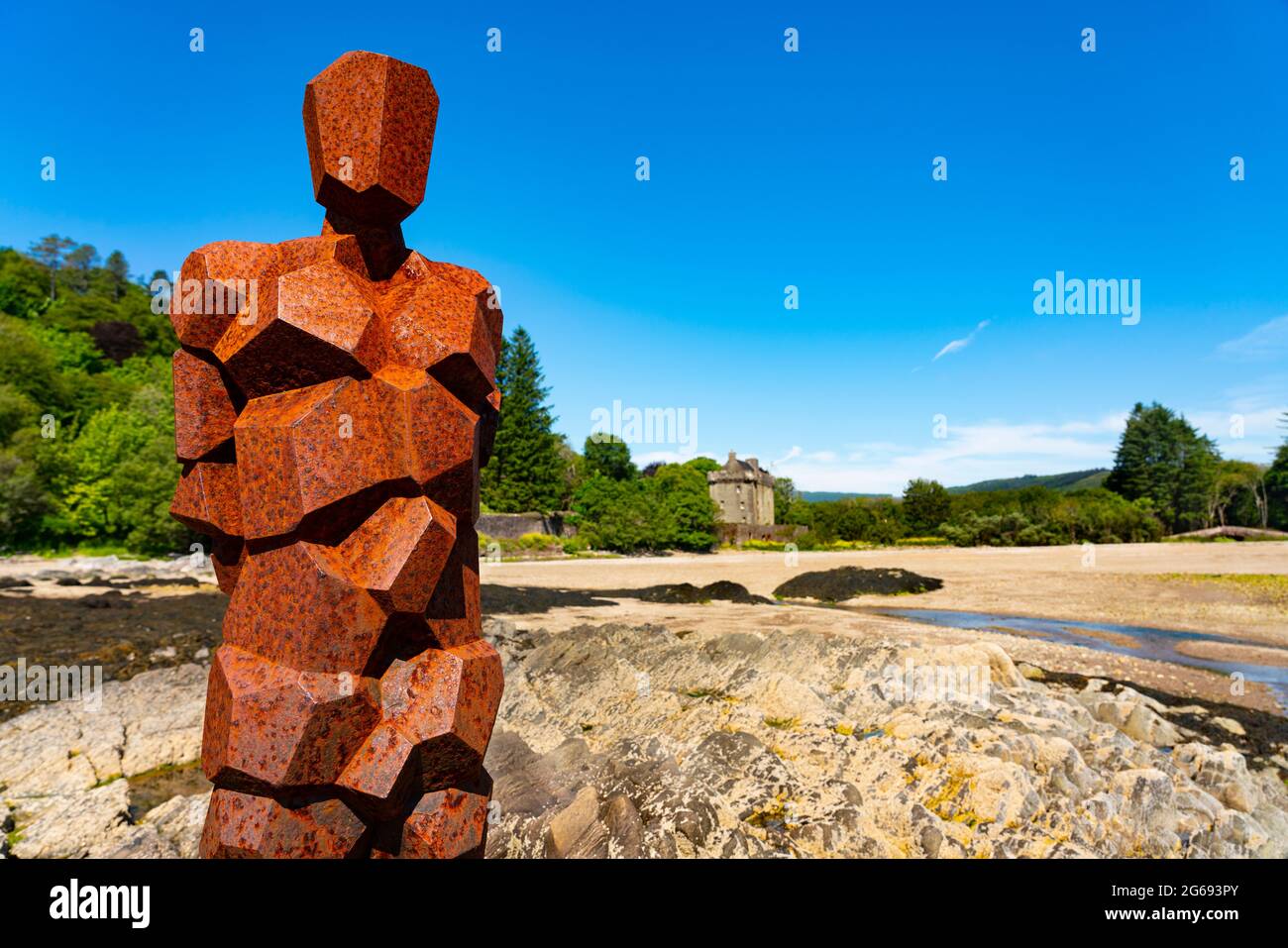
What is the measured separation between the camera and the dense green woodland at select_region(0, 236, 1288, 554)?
94.8 ft

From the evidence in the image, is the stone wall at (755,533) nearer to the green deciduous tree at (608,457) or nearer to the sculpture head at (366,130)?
the green deciduous tree at (608,457)

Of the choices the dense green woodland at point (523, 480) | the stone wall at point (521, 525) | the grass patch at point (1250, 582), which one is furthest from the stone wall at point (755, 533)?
the grass patch at point (1250, 582)

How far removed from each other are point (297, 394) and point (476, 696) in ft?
5.52

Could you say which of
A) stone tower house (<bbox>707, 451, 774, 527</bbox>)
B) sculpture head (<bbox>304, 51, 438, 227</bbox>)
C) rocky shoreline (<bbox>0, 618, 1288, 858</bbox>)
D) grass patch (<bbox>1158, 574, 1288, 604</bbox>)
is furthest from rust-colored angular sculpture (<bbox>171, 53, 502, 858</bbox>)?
stone tower house (<bbox>707, 451, 774, 527</bbox>)

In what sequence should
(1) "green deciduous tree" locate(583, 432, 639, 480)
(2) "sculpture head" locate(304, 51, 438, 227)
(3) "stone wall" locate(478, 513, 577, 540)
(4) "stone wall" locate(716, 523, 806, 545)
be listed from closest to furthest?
(2) "sculpture head" locate(304, 51, 438, 227), (3) "stone wall" locate(478, 513, 577, 540), (4) "stone wall" locate(716, 523, 806, 545), (1) "green deciduous tree" locate(583, 432, 639, 480)

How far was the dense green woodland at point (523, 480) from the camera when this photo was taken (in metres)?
28.9

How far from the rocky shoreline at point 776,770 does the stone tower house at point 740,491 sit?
50.0 meters

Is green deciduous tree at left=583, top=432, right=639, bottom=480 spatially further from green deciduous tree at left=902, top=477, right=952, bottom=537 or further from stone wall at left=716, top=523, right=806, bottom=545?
green deciduous tree at left=902, top=477, right=952, bottom=537

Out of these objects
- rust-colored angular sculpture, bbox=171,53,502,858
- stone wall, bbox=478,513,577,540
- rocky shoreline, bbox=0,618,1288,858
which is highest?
rust-colored angular sculpture, bbox=171,53,502,858

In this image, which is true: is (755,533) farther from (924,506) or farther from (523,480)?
(523,480)

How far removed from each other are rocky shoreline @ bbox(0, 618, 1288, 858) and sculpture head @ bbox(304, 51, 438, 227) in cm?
410

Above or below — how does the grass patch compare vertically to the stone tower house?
below

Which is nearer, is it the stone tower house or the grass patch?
the grass patch

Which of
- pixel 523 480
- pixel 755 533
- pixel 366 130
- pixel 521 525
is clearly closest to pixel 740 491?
pixel 755 533
